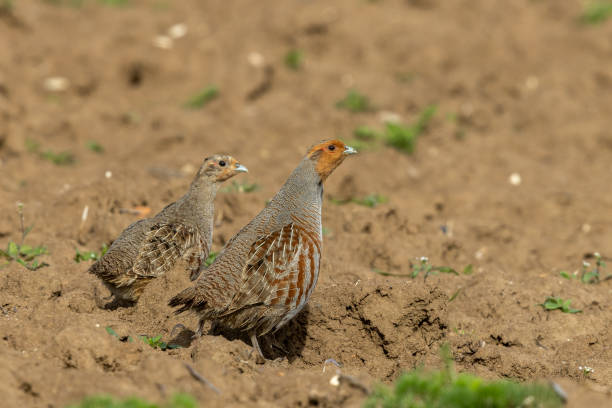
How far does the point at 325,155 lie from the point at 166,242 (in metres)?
1.42

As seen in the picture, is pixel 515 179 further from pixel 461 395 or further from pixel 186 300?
pixel 461 395

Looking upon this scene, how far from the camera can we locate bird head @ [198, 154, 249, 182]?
6215 mm

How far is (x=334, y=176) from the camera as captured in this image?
28.0ft

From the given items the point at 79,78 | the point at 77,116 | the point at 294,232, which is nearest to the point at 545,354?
the point at 294,232

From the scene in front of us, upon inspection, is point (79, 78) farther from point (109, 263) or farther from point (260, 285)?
point (260, 285)

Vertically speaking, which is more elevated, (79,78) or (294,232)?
(294,232)

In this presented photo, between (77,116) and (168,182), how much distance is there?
11.8 feet

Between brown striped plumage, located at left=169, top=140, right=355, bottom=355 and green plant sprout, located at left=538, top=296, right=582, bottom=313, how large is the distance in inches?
76.6

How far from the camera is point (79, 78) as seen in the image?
38.8 feet

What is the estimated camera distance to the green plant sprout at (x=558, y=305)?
223 inches

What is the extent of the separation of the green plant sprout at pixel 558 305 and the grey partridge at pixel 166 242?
2.71 metres

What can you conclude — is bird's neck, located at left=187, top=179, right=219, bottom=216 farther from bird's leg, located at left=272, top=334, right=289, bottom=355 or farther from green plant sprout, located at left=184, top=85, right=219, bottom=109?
green plant sprout, located at left=184, top=85, right=219, bottom=109

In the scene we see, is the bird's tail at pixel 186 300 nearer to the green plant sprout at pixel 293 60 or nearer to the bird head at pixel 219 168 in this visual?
the bird head at pixel 219 168

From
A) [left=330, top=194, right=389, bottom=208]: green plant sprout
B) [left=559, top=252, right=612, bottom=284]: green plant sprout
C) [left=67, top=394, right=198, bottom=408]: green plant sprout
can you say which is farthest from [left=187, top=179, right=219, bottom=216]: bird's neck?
[left=559, top=252, right=612, bottom=284]: green plant sprout
